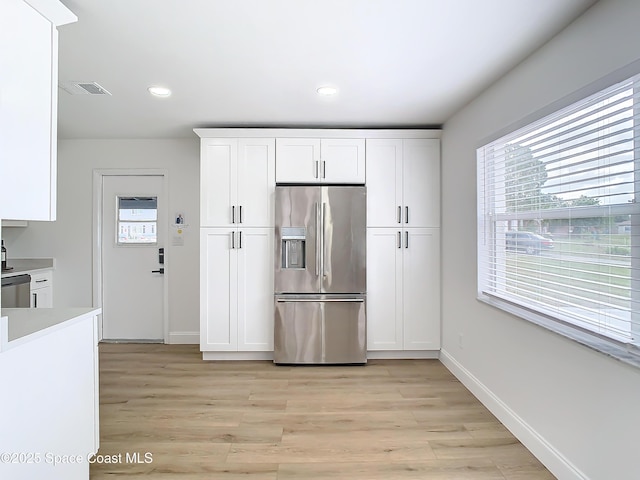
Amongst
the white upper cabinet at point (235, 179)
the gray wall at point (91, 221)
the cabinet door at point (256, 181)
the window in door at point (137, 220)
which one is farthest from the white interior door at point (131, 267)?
the cabinet door at point (256, 181)

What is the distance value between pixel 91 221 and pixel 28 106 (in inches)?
128

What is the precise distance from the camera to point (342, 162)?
3805 millimetres

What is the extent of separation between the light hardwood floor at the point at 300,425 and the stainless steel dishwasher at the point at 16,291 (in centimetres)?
110

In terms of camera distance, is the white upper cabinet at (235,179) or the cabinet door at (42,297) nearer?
the white upper cabinet at (235,179)

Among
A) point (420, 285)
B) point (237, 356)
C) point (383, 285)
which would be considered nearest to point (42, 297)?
point (237, 356)

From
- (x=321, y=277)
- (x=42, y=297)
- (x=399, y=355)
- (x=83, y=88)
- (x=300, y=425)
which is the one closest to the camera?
(x=300, y=425)

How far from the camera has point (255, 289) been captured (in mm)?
3803

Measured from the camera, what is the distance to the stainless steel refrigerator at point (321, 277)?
3.71 metres

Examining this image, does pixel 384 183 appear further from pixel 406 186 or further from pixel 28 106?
pixel 28 106

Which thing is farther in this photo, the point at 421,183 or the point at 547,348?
the point at 421,183

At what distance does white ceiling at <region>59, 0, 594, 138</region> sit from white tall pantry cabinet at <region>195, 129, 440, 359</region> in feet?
1.16

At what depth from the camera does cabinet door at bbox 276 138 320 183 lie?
3.78 meters

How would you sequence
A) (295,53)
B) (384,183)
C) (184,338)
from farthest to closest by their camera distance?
(184,338) → (384,183) → (295,53)

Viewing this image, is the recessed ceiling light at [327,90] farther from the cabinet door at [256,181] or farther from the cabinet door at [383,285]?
the cabinet door at [383,285]
